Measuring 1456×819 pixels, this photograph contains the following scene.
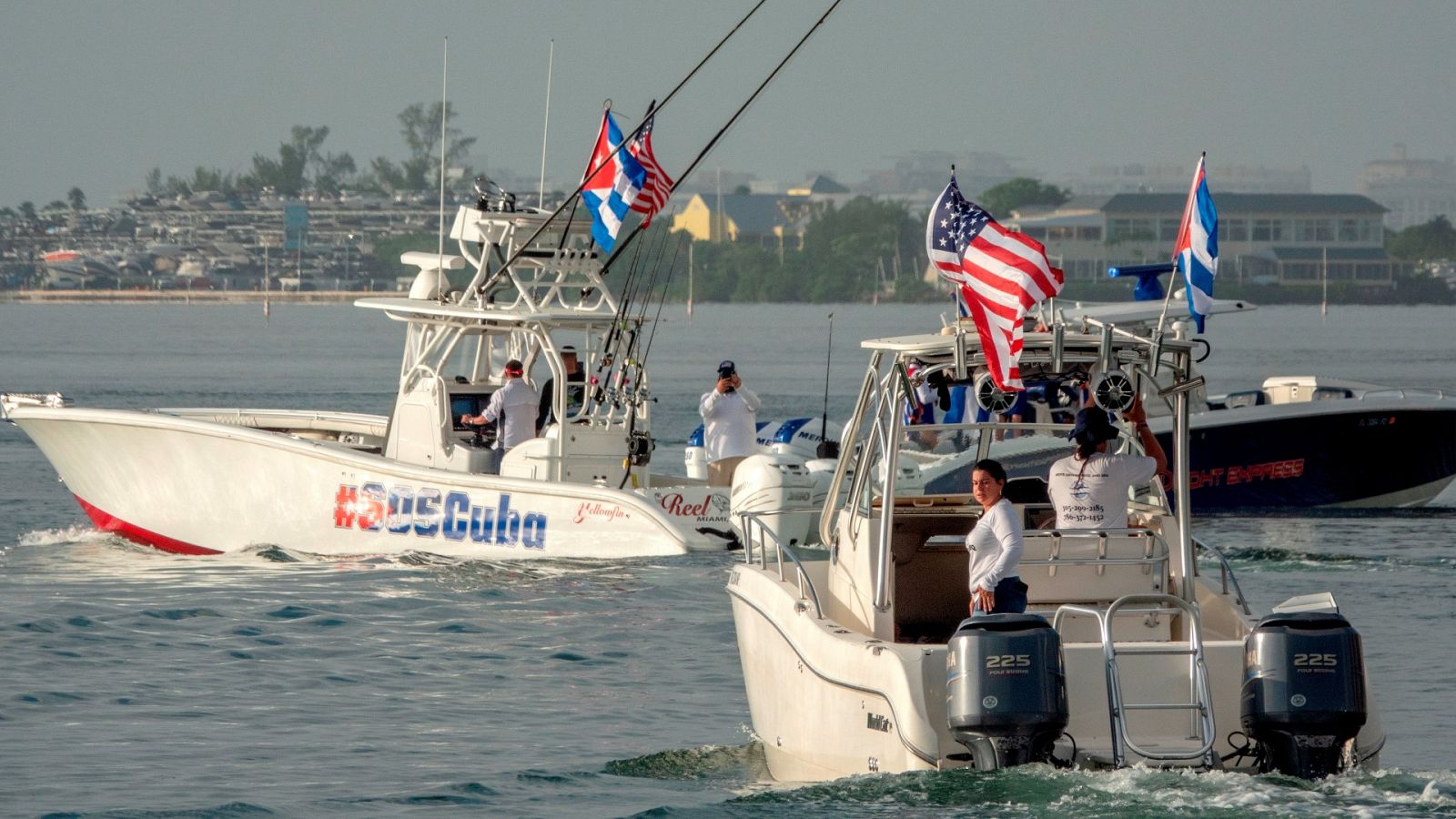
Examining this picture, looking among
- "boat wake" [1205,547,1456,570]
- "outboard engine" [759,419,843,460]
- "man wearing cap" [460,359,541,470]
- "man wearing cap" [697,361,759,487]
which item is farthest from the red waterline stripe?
"boat wake" [1205,547,1456,570]

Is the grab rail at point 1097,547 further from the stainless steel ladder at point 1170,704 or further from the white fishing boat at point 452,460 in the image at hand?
the white fishing boat at point 452,460

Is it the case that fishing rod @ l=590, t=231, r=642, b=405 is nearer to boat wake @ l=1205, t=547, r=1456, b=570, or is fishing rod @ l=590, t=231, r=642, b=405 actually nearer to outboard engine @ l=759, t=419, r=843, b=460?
outboard engine @ l=759, t=419, r=843, b=460

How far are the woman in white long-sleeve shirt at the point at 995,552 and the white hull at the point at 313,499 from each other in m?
8.09

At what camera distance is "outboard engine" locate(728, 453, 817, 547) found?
17.7 metres

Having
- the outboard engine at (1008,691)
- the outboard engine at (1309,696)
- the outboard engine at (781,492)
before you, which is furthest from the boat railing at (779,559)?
the outboard engine at (781,492)

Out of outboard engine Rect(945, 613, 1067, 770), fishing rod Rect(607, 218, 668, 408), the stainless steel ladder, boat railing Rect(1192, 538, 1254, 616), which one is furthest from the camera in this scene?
fishing rod Rect(607, 218, 668, 408)

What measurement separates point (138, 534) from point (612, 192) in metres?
6.35

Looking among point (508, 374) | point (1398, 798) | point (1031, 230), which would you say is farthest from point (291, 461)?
point (1031, 230)

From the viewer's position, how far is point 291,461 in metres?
20.1

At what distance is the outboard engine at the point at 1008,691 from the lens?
905cm

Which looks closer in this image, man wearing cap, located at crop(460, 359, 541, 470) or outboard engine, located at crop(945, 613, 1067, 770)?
outboard engine, located at crop(945, 613, 1067, 770)

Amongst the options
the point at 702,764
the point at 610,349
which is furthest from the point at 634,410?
the point at 702,764

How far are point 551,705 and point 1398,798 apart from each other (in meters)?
6.10

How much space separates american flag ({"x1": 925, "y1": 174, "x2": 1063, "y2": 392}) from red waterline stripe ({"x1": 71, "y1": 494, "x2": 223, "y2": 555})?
40.3 feet
